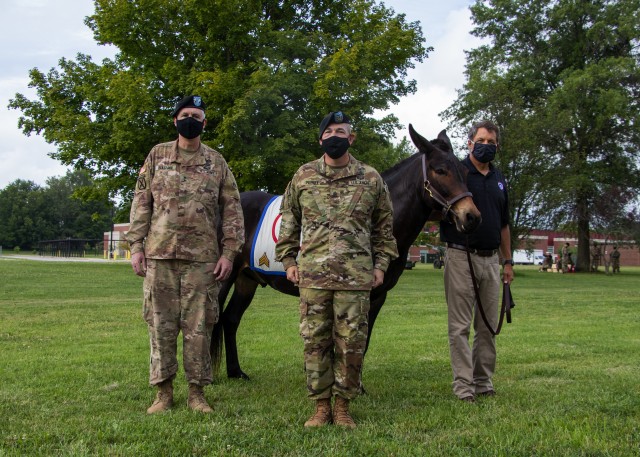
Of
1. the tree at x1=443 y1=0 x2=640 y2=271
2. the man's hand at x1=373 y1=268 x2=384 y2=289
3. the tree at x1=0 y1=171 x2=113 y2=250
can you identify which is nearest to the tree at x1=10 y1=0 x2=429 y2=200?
the tree at x1=443 y1=0 x2=640 y2=271

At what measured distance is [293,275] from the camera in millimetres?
4707

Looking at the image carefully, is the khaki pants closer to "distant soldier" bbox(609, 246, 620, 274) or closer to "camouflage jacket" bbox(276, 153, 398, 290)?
"camouflage jacket" bbox(276, 153, 398, 290)

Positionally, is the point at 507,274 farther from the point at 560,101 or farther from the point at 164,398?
the point at 560,101

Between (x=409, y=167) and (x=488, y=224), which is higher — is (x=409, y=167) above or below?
above

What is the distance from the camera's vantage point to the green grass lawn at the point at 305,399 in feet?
13.3

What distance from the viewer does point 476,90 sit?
1414 inches

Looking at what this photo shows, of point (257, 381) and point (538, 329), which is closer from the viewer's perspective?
point (257, 381)

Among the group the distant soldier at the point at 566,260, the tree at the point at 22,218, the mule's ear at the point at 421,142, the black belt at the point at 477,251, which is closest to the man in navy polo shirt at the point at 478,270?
the black belt at the point at 477,251

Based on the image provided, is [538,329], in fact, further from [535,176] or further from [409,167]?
[535,176]

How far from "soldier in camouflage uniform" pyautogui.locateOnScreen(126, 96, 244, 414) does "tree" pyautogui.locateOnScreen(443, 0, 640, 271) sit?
2862 centimetres

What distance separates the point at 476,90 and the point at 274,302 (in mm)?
25093

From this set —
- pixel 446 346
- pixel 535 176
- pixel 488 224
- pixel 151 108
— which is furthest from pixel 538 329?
pixel 535 176

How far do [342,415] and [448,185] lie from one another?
2.10 m

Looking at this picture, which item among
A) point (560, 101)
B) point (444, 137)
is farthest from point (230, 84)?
point (560, 101)
